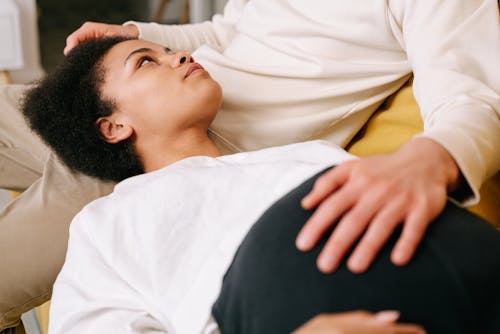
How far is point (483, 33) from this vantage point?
1.22 metres

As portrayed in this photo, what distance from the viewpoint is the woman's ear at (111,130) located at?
146 centimetres

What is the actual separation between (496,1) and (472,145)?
37 cm

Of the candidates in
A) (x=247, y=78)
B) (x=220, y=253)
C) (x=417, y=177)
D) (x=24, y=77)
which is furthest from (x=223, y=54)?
(x=24, y=77)

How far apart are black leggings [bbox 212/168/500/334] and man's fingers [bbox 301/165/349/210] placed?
18 millimetres

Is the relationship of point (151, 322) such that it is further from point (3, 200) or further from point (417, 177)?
point (3, 200)

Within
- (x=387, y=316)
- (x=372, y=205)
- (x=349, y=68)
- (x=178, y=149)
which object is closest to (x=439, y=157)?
(x=372, y=205)

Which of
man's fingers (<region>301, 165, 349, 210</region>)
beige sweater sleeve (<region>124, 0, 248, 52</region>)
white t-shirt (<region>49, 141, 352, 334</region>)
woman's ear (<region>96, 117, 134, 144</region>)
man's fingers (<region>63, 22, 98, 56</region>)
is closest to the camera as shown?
man's fingers (<region>301, 165, 349, 210</region>)

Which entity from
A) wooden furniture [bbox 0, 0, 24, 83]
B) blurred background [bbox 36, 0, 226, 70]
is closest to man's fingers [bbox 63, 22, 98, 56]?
wooden furniture [bbox 0, 0, 24, 83]

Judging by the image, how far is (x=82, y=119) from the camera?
1.50m

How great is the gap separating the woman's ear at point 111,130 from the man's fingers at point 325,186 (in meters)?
0.70

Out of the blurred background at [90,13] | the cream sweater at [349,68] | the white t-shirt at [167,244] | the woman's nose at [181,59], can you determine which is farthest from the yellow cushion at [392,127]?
the blurred background at [90,13]

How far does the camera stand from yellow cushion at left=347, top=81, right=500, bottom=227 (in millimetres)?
1369

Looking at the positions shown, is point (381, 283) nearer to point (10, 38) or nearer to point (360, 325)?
point (360, 325)

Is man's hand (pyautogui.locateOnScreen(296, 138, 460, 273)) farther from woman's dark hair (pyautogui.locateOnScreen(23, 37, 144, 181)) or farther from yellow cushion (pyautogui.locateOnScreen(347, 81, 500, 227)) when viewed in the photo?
woman's dark hair (pyautogui.locateOnScreen(23, 37, 144, 181))
